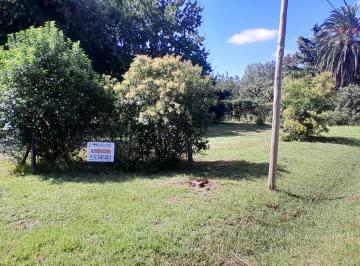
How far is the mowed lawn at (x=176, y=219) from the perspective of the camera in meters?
4.77

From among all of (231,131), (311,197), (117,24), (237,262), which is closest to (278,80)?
(311,197)

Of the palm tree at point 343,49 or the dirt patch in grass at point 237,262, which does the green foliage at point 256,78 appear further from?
the dirt patch in grass at point 237,262

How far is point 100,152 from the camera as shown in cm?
883

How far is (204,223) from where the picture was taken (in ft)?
18.7

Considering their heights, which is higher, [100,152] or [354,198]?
[100,152]

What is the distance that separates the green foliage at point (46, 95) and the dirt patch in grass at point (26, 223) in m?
3.49

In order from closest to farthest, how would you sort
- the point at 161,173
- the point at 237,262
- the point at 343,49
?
the point at 237,262 < the point at 161,173 < the point at 343,49

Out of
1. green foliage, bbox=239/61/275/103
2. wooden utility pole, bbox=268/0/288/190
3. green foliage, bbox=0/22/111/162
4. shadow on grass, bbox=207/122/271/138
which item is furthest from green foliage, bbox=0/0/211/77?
green foliage, bbox=239/61/275/103

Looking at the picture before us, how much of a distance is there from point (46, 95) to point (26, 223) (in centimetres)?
395

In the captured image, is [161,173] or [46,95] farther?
[161,173]

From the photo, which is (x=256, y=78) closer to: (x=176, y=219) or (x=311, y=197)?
(x=311, y=197)

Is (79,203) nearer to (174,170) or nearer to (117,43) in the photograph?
(174,170)

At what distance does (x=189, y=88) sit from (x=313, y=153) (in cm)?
616

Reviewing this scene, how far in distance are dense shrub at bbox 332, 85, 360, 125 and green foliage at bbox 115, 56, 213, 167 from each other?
23.0 metres
